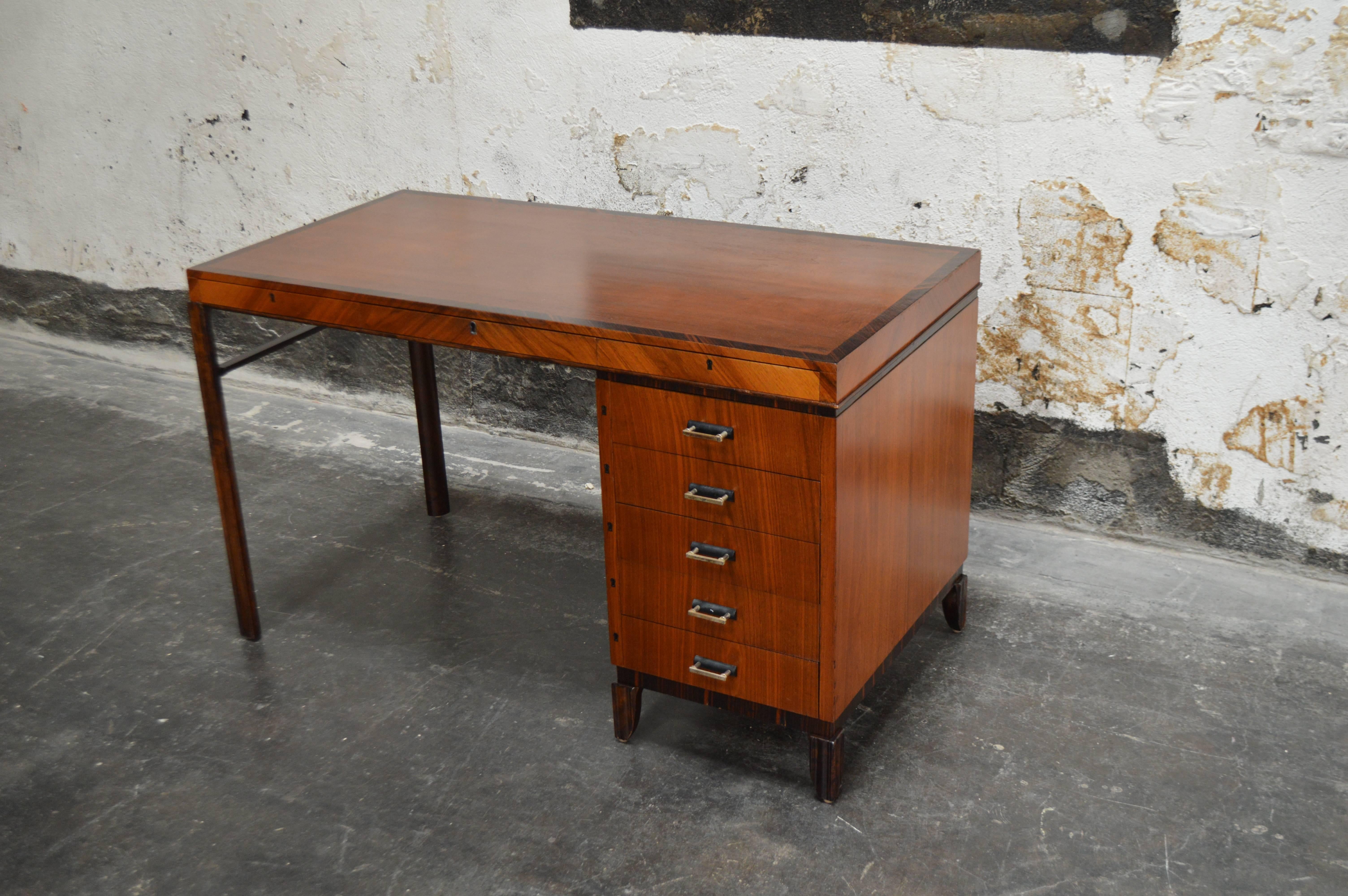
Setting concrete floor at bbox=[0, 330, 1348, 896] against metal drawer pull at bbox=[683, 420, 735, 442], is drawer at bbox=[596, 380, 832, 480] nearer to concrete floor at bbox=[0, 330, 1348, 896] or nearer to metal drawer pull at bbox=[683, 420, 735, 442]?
metal drawer pull at bbox=[683, 420, 735, 442]

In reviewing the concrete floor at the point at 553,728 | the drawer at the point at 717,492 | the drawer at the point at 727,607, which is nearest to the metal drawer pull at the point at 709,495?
the drawer at the point at 717,492

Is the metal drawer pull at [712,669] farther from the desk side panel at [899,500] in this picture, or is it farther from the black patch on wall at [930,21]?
the black patch on wall at [930,21]

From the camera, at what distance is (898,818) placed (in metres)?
2.30

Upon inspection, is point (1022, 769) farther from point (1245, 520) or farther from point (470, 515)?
point (470, 515)

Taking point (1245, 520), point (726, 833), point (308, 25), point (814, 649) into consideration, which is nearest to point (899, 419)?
point (814, 649)

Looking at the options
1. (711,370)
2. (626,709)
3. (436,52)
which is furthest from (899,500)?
(436,52)

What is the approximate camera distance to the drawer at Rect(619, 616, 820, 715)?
2295 mm

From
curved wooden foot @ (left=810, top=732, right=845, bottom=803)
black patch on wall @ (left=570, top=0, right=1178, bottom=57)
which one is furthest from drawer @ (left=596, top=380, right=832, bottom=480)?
black patch on wall @ (left=570, top=0, right=1178, bottom=57)

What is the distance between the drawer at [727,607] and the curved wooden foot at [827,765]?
0.17m

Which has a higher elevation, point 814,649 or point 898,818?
point 814,649

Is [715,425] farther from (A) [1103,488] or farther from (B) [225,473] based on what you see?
(A) [1103,488]

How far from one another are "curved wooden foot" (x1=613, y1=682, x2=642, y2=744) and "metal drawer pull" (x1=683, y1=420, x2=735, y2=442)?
0.56 m

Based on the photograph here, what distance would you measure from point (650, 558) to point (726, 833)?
503 mm

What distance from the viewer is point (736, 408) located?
7.14ft
